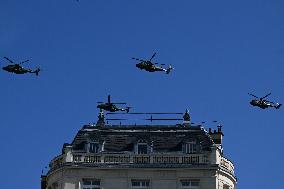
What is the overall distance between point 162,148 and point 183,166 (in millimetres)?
2877

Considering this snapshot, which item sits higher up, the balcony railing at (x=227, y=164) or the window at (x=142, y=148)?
the window at (x=142, y=148)

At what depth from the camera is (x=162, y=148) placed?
→ 79000 mm

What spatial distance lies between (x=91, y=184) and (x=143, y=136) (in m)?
6.03

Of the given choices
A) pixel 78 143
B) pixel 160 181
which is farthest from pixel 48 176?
pixel 160 181

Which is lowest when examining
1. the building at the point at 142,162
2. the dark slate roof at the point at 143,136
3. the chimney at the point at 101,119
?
the building at the point at 142,162

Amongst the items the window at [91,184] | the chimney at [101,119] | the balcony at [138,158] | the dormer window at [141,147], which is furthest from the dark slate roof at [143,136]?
the window at [91,184]

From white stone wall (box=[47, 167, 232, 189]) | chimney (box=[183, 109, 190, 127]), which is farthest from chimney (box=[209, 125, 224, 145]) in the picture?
white stone wall (box=[47, 167, 232, 189])

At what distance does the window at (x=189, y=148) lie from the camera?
7850 centimetres

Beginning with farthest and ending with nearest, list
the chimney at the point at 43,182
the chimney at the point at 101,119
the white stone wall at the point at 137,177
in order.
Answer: the chimney at the point at 43,182 < the chimney at the point at 101,119 < the white stone wall at the point at 137,177

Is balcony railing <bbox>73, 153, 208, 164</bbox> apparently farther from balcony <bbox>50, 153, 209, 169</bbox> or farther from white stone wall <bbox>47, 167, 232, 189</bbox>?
white stone wall <bbox>47, 167, 232, 189</bbox>

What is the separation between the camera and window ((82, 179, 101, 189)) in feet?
253

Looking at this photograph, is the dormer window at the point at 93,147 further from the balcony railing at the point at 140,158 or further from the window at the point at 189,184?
the window at the point at 189,184

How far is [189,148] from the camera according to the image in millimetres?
78750

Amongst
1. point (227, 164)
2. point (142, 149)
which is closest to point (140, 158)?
point (142, 149)
